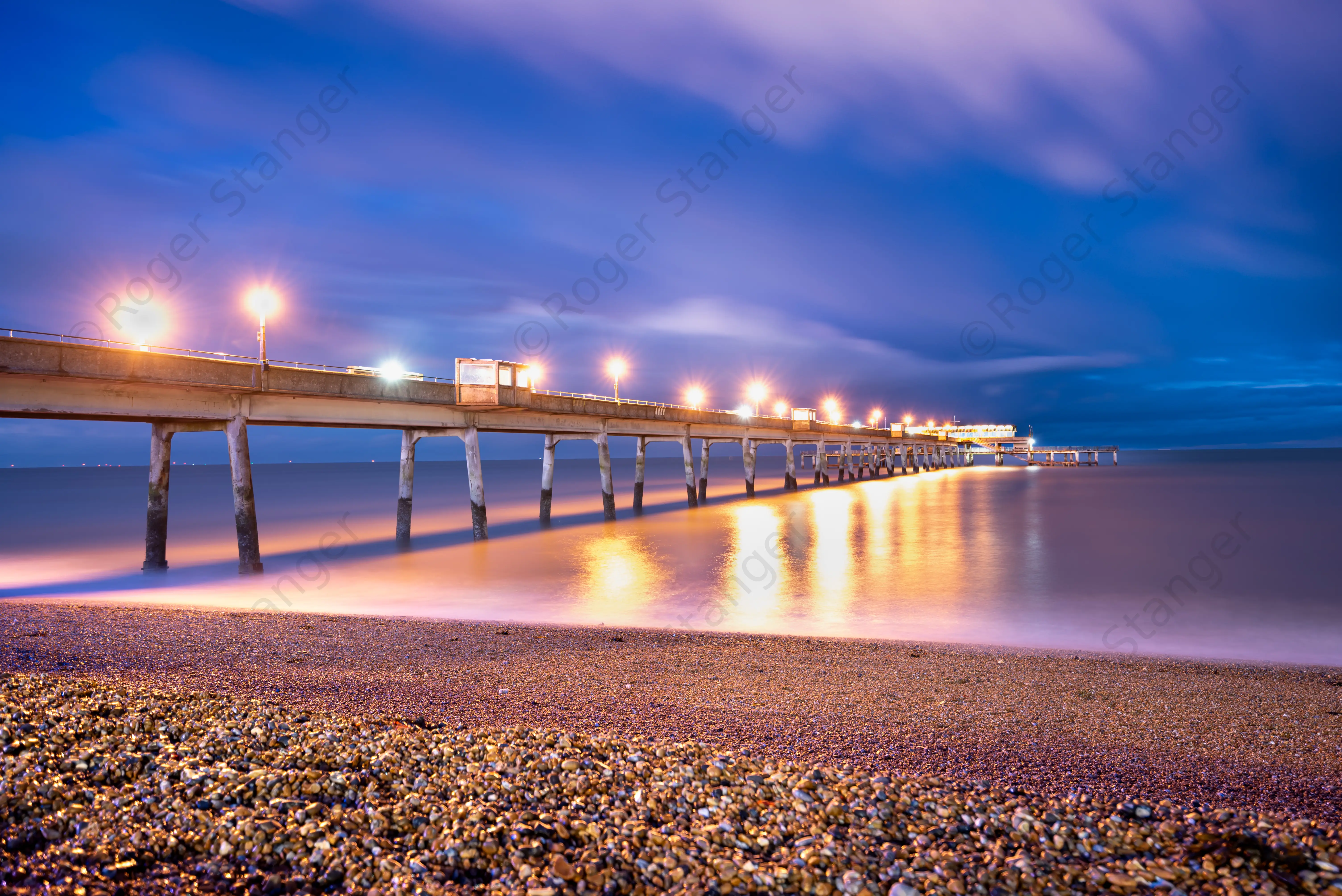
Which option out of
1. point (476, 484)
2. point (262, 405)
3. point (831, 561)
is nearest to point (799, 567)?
point (831, 561)

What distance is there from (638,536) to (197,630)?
65.6 feet

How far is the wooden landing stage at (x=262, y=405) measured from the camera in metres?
15.5

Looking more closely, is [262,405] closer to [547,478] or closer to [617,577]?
[617,577]

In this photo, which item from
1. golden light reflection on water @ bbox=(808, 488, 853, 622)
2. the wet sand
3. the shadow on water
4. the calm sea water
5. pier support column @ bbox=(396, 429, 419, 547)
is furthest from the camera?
pier support column @ bbox=(396, 429, 419, 547)

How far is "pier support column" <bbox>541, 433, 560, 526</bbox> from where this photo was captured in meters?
33.9

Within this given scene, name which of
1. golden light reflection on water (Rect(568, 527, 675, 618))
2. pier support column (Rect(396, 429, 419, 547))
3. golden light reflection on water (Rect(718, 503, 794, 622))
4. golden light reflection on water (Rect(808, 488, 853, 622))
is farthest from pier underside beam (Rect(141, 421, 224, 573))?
golden light reflection on water (Rect(808, 488, 853, 622))

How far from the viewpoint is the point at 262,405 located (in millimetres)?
19281

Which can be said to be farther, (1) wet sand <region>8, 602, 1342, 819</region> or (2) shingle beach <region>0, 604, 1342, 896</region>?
(1) wet sand <region>8, 602, 1342, 819</region>

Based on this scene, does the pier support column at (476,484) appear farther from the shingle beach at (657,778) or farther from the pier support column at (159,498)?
the shingle beach at (657,778)

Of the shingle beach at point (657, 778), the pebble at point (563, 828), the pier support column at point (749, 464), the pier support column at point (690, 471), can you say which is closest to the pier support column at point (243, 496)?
the shingle beach at point (657, 778)

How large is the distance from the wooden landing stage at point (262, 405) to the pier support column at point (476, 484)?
68 millimetres

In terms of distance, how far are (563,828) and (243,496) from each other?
676 inches

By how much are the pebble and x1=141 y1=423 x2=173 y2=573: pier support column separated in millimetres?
15616

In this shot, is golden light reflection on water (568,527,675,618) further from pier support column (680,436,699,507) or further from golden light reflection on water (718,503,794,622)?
pier support column (680,436,699,507)
